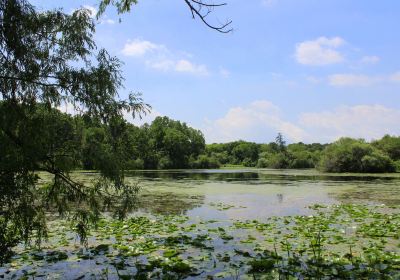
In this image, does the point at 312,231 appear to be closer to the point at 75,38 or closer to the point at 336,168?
the point at 75,38

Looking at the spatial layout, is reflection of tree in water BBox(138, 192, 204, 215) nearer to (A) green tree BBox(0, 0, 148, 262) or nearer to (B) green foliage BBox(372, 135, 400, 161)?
(A) green tree BBox(0, 0, 148, 262)

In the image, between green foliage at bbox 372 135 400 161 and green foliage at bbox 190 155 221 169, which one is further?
green foliage at bbox 190 155 221 169

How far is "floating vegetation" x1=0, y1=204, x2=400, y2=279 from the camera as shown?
23.5 feet

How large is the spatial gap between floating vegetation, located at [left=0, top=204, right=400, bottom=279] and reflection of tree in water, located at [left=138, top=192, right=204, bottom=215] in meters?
2.34

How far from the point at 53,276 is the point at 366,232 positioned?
309 inches

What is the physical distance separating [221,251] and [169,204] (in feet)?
28.9

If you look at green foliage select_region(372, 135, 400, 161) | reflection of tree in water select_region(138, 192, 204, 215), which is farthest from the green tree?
green foliage select_region(372, 135, 400, 161)

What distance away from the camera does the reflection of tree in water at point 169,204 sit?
15516 mm

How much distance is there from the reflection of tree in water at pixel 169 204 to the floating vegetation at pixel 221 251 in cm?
234

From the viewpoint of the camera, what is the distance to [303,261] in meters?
7.82

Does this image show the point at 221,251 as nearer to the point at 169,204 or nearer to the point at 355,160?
the point at 169,204

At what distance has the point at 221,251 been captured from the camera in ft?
29.0

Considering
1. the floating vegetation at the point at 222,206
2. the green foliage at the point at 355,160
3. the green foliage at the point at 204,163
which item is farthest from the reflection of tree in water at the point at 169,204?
the green foliage at the point at 204,163

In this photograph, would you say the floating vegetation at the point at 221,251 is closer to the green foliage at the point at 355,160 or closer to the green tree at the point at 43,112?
the green tree at the point at 43,112
